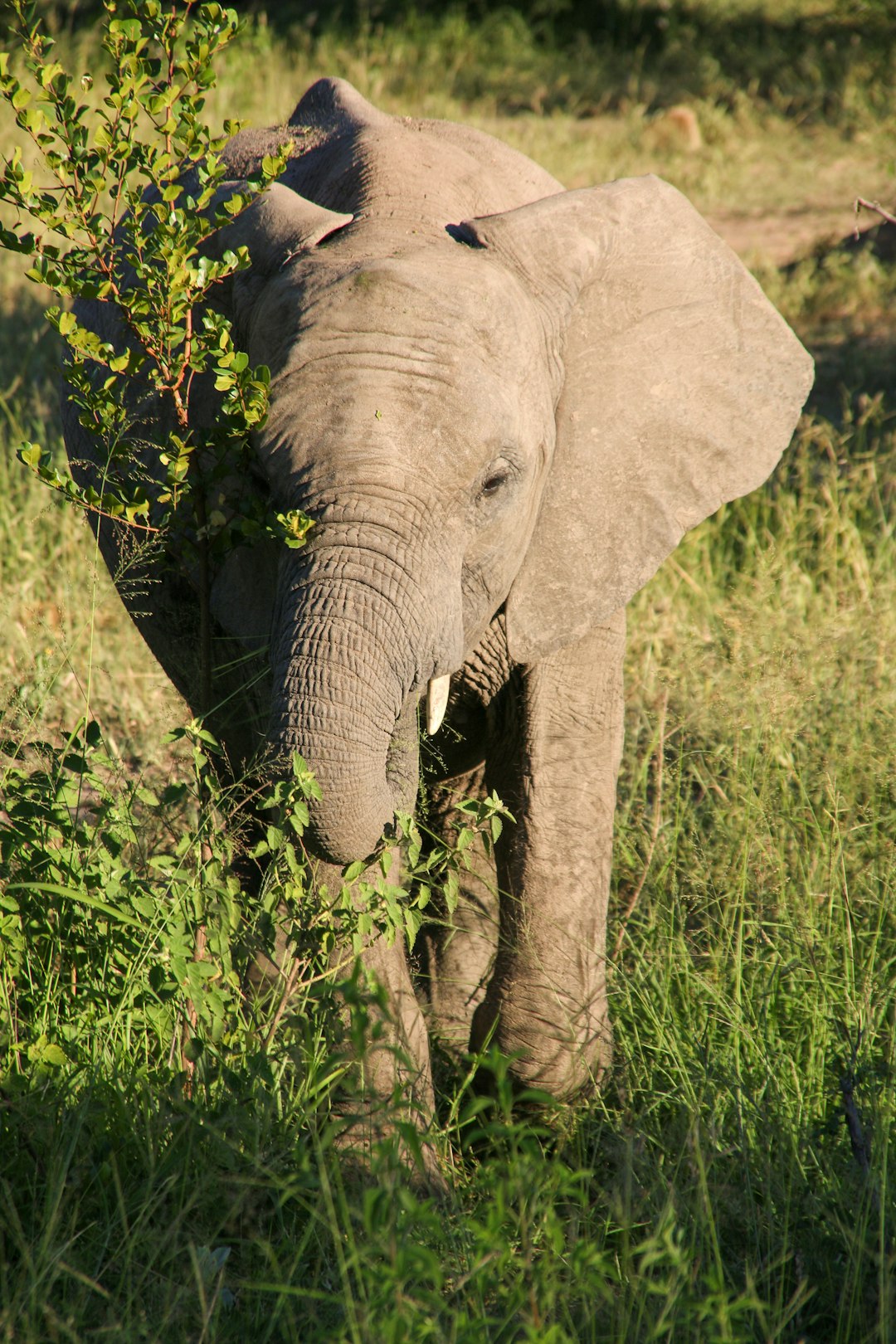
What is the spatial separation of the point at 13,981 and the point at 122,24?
1.85 metres

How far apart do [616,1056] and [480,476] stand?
1.43 m

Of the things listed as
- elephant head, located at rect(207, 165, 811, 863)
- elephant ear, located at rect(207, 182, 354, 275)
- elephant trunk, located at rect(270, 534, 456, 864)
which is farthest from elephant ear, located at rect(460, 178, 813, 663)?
elephant trunk, located at rect(270, 534, 456, 864)

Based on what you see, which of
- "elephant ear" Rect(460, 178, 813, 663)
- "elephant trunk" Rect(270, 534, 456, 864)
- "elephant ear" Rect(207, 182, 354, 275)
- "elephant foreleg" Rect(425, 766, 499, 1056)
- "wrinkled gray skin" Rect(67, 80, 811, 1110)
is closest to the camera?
Answer: "elephant trunk" Rect(270, 534, 456, 864)

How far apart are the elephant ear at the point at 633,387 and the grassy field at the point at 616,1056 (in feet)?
2.37

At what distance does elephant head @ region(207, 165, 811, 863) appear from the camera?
275cm

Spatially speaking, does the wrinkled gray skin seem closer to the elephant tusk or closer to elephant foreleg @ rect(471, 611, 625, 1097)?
elephant foreleg @ rect(471, 611, 625, 1097)

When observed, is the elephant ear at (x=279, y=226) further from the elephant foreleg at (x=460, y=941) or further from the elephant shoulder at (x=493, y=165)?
the elephant foreleg at (x=460, y=941)

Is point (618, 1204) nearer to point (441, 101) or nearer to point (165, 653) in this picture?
point (165, 653)

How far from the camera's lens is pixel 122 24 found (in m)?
2.85

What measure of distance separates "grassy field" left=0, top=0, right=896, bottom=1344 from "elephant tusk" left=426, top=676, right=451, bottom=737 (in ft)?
1.60

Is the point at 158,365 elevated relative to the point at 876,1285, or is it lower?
elevated

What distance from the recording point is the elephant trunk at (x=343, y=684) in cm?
265

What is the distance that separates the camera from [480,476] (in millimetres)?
2932

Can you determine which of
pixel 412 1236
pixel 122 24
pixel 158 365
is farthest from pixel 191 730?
pixel 122 24
